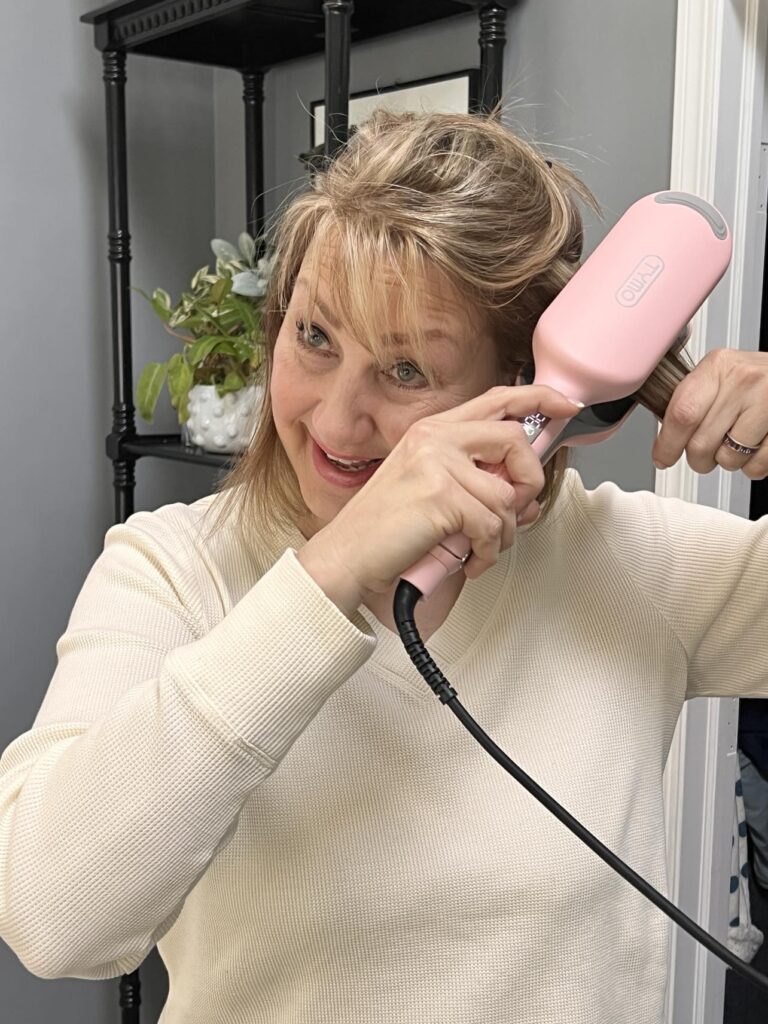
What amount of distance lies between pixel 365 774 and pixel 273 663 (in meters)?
0.23

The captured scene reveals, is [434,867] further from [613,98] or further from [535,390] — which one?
[613,98]

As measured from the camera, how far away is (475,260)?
0.80 meters

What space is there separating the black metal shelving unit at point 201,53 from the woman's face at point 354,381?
724mm

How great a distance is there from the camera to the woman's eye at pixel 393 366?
0.81 m

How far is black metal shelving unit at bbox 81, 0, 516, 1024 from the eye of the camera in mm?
1584

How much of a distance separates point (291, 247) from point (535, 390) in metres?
0.28

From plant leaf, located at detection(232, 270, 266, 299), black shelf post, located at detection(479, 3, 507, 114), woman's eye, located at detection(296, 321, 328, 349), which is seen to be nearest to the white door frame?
black shelf post, located at detection(479, 3, 507, 114)

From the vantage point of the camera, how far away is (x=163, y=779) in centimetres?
64

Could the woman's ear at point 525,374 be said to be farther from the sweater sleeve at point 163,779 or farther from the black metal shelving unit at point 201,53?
the black metal shelving unit at point 201,53

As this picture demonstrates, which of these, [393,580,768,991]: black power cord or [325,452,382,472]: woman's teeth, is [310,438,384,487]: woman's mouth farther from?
[393,580,768,991]: black power cord

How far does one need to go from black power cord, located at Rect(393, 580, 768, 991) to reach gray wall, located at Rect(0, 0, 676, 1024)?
4.05 feet

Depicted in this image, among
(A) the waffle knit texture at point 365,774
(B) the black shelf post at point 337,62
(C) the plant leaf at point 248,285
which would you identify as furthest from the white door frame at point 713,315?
(C) the plant leaf at point 248,285

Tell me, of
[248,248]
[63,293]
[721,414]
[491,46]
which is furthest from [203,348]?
[721,414]

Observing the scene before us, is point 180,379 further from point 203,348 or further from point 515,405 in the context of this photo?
point 515,405
